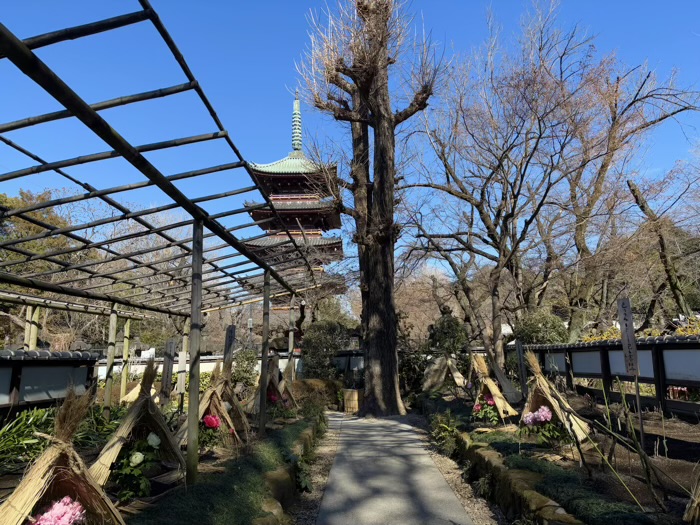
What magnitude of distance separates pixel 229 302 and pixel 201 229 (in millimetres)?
6396

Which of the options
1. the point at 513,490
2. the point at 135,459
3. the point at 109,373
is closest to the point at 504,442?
the point at 513,490

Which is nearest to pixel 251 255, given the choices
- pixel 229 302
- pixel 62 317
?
pixel 229 302

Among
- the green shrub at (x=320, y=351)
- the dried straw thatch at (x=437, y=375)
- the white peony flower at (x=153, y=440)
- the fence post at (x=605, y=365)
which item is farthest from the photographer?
the green shrub at (x=320, y=351)

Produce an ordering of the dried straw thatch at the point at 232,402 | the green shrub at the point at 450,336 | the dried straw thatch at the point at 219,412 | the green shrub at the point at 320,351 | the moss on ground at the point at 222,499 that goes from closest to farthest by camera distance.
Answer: the moss on ground at the point at 222,499 → the dried straw thatch at the point at 219,412 → the dried straw thatch at the point at 232,402 → the green shrub at the point at 450,336 → the green shrub at the point at 320,351

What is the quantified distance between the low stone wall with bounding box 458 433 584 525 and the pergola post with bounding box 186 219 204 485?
2.46 meters

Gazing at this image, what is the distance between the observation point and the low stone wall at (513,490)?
3.18 m

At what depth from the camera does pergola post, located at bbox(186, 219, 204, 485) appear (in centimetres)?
386

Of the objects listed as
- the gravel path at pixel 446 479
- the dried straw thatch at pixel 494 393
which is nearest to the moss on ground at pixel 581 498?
the gravel path at pixel 446 479

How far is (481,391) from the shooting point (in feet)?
23.6

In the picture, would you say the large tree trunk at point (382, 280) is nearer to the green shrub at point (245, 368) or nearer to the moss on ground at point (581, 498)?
the green shrub at point (245, 368)

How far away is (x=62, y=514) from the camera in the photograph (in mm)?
2303

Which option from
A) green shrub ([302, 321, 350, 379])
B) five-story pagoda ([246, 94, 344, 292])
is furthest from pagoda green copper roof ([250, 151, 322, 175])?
green shrub ([302, 321, 350, 379])

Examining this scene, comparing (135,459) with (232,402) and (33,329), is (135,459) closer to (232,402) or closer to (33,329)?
(232,402)

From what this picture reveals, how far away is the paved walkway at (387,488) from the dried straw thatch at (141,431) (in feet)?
5.01
